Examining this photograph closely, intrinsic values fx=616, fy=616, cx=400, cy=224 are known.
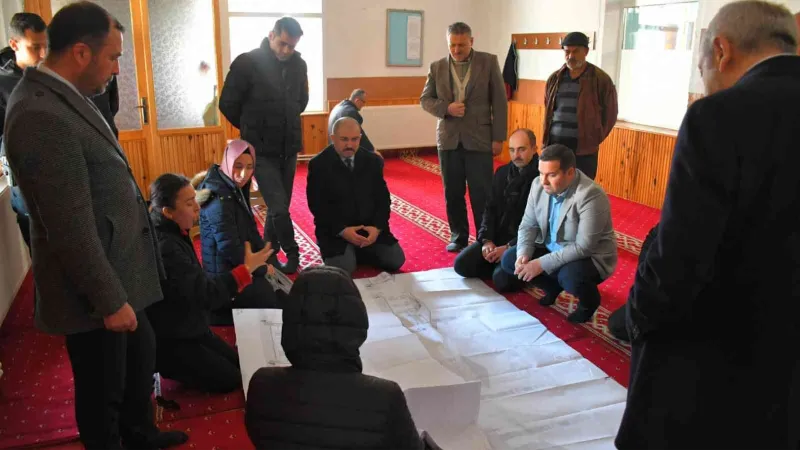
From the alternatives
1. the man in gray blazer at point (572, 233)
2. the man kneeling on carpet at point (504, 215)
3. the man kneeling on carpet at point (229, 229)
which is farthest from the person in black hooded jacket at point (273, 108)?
the man in gray blazer at point (572, 233)

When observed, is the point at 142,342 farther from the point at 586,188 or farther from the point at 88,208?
the point at 586,188

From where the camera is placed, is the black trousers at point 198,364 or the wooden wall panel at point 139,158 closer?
the black trousers at point 198,364

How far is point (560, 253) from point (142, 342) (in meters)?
1.96

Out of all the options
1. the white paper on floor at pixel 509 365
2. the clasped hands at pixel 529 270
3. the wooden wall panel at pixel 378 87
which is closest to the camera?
the white paper on floor at pixel 509 365

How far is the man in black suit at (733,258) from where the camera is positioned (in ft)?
3.69

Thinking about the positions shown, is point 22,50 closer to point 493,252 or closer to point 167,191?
point 167,191

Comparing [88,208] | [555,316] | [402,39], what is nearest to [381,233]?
[555,316]

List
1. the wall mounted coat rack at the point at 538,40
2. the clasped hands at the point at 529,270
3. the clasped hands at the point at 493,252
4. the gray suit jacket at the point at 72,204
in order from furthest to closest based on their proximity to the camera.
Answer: the wall mounted coat rack at the point at 538,40
the clasped hands at the point at 493,252
the clasped hands at the point at 529,270
the gray suit jacket at the point at 72,204

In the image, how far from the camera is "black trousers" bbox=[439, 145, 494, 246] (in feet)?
13.5

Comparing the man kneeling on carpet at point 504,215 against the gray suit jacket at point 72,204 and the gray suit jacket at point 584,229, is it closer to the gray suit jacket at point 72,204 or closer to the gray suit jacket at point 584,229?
the gray suit jacket at point 584,229

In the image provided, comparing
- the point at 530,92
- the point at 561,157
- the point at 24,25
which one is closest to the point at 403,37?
the point at 530,92

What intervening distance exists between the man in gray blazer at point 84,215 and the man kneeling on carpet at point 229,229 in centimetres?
117

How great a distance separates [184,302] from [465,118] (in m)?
2.39

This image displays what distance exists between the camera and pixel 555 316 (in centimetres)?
311
